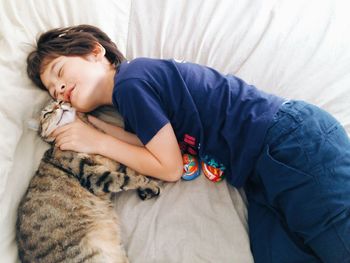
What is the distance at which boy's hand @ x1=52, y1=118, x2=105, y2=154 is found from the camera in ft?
3.53

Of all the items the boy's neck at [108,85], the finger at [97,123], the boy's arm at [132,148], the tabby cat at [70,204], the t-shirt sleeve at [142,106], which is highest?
the t-shirt sleeve at [142,106]

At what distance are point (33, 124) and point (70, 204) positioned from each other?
1.02ft

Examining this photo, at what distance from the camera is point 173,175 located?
1.04 m

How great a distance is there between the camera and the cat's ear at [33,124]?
1075 mm

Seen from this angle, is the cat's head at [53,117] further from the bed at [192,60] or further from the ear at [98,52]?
the ear at [98,52]

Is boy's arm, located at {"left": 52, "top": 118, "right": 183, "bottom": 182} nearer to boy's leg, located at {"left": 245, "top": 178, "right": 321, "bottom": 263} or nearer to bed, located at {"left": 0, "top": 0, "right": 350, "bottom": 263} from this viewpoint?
bed, located at {"left": 0, "top": 0, "right": 350, "bottom": 263}

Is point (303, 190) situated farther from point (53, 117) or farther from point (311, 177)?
point (53, 117)

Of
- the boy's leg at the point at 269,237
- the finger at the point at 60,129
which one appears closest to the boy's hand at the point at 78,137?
the finger at the point at 60,129

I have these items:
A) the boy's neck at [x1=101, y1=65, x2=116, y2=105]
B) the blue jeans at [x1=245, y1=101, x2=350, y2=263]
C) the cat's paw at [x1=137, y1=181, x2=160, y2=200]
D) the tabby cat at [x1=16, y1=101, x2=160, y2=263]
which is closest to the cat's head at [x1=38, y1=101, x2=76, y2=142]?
the tabby cat at [x1=16, y1=101, x2=160, y2=263]

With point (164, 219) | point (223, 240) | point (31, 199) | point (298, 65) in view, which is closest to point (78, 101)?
point (31, 199)

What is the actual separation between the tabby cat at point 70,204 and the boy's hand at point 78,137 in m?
0.02

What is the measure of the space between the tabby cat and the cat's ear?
0.06 ft

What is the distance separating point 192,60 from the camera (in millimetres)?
1272

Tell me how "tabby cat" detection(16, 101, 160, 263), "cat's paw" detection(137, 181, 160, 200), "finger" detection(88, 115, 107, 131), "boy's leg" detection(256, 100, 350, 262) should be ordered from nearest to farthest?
"boy's leg" detection(256, 100, 350, 262)
"tabby cat" detection(16, 101, 160, 263)
"cat's paw" detection(137, 181, 160, 200)
"finger" detection(88, 115, 107, 131)
